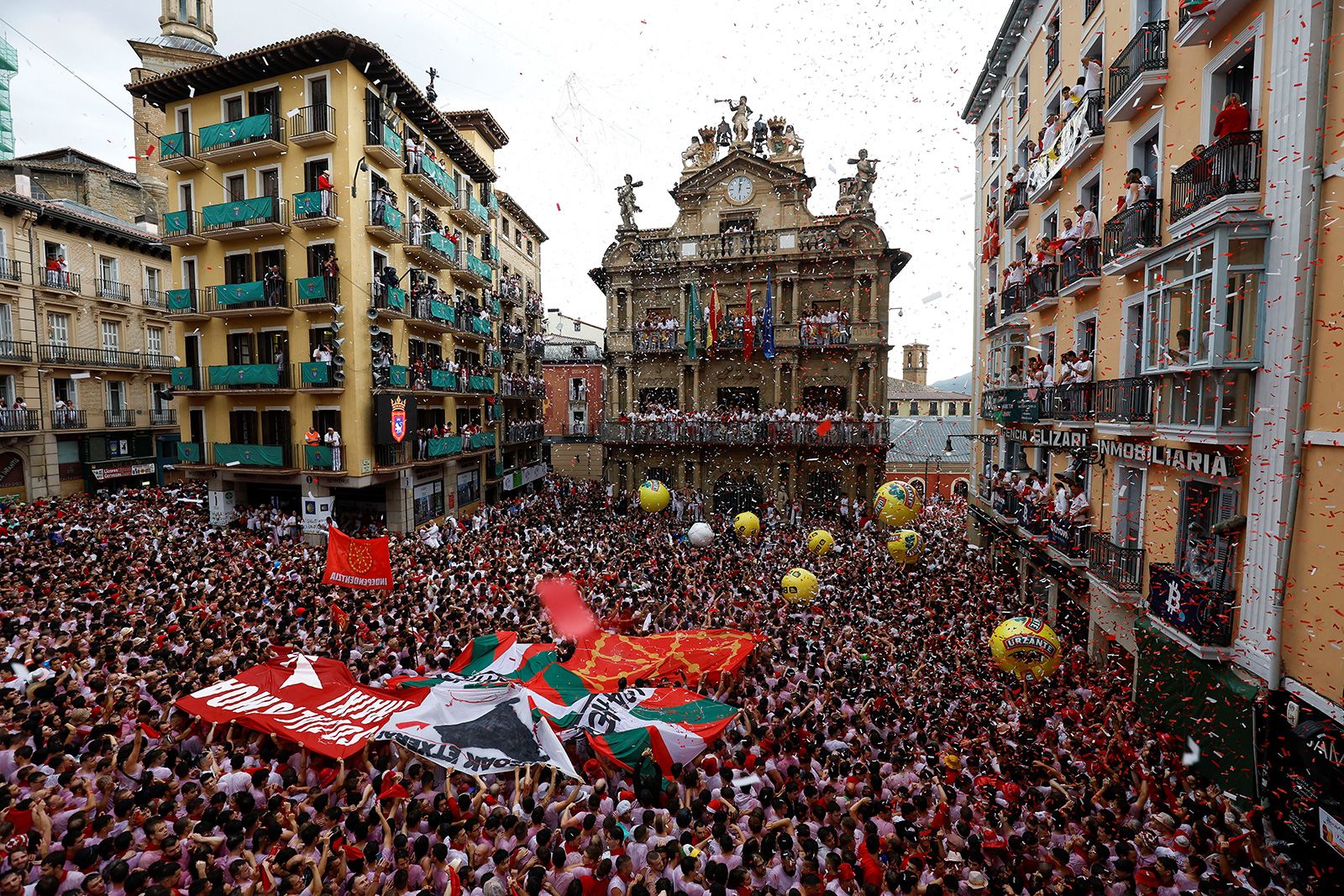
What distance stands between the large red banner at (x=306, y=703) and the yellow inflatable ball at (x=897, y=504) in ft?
44.8

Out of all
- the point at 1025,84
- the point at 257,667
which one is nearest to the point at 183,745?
the point at 257,667

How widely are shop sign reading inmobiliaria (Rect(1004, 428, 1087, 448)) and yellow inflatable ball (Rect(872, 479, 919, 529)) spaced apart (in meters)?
3.31

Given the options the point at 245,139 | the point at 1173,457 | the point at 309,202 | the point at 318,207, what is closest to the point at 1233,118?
the point at 1173,457

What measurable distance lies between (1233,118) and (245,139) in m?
25.6

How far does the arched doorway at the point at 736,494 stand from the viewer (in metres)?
29.2

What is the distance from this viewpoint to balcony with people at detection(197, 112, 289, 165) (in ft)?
67.2

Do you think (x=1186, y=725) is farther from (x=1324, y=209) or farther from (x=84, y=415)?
(x=84, y=415)

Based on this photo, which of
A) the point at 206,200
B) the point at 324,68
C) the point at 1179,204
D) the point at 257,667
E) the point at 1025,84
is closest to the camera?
the point at 257,667

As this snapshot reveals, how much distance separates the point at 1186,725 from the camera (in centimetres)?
939

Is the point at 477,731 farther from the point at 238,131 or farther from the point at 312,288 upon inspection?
the point at 238,131

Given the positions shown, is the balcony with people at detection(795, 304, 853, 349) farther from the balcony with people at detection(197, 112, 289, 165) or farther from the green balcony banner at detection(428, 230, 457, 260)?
the balcony with people at detection(197, 112, 289, 165)

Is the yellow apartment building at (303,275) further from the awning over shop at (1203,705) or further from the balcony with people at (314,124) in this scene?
the awning over shop at (1203,705)

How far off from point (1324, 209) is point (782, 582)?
10478 mm

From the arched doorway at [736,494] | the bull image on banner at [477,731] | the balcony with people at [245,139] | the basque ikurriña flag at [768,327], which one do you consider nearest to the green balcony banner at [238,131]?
the balcony with people at [245,139]
